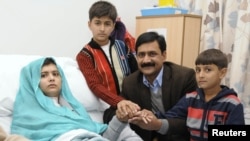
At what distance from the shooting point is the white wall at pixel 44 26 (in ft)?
6.52

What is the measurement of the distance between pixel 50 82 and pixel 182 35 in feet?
3.10

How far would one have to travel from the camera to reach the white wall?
1986mm

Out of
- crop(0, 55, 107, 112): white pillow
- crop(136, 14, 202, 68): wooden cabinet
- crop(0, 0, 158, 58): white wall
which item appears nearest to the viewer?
crop(0, 55, 107, 112): white pillow

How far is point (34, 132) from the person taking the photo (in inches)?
56.2

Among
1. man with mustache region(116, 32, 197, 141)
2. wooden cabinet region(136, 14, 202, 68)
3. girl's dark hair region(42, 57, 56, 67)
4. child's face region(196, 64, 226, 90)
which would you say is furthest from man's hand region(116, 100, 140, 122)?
wooden cabinet region(136, 14, 202, 68)

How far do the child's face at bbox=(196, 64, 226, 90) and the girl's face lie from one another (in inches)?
27.3

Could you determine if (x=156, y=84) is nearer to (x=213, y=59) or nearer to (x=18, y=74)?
(x=213, y=59)

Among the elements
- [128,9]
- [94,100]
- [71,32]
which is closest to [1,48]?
[71,32]

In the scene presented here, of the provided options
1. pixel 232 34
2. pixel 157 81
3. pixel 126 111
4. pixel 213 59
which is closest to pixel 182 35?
pixel 232 34

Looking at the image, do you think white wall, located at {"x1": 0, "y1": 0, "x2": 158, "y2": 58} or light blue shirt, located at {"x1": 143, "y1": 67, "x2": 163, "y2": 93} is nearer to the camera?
light blue shirt, located at {"x1": 143, "y1": 67, "x2": 163, "y2": 93}

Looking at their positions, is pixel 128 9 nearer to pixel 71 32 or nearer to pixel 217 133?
pixel 71 32

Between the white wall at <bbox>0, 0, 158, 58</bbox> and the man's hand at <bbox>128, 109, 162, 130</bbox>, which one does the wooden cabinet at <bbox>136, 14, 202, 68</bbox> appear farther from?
the man's hand at <bbox>128, 109, 162, 130</bbox>

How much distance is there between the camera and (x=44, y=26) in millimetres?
2129

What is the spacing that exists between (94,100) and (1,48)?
2.25 ft
